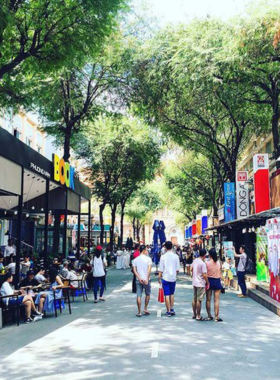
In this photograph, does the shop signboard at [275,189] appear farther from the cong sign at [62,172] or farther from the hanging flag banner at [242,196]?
the cong sign at [62,172]

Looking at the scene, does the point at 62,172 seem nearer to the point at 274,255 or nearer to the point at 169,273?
the point at 169,273

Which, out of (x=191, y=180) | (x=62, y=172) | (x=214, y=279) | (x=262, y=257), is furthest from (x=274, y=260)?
(x=191, y=180)

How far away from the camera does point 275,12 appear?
43.2 ft

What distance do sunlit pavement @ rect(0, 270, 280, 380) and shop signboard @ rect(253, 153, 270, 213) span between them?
11.5 metres

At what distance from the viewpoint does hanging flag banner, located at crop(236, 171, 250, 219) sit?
1064 inches

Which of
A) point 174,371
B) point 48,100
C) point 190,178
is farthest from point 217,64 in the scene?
point 190,178

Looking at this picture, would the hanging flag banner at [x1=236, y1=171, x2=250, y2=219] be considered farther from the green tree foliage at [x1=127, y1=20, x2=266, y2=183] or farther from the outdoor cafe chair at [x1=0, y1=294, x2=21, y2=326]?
the outdoor cafe chair at [x1=0, y1=294, x2=21, y2=326]

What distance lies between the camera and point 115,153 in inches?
1374

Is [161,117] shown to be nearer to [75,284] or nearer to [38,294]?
[75,284]

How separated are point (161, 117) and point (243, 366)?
754 inches

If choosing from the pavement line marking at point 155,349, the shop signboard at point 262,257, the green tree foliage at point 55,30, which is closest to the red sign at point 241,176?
the shop signboard at point 262,257

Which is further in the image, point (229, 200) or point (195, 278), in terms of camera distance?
point (229, 200)

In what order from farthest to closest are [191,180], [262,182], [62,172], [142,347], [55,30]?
[191,180] → [262,182] → [62,172] → [55,30] → [142,347]

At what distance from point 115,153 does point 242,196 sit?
1219 cm
